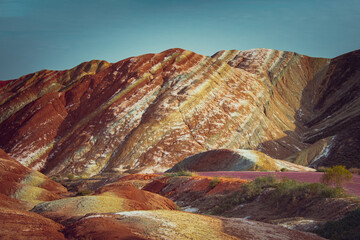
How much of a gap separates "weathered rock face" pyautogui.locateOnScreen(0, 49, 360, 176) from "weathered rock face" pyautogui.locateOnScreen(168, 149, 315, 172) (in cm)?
834

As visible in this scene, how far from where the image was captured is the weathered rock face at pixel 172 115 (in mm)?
50094

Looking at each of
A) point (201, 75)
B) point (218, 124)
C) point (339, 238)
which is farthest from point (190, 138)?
point (339, 238)

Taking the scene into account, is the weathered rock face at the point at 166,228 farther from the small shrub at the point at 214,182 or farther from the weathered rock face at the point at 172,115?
the weathered rock face at the point at 172,115

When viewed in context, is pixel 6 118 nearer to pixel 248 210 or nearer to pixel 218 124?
pixel 218 124

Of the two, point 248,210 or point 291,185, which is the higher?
point 291,185

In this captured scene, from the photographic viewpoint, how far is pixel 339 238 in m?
8.75

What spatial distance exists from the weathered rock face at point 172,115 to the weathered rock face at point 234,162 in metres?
8.34

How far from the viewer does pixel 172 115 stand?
53031 millimetres

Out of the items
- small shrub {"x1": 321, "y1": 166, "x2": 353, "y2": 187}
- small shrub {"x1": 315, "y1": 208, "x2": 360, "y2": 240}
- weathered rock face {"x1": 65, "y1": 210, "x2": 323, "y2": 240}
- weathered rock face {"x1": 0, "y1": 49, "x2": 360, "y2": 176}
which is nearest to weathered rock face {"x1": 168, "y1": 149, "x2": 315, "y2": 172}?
weathered rock face {"x1": 0, "y1": 49, "x2": 360, "y2": 176}

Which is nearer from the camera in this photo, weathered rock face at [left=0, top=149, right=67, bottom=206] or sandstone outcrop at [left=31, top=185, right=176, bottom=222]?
sandstone outcrop at [left=31, top=185, right=176, bottom=222]

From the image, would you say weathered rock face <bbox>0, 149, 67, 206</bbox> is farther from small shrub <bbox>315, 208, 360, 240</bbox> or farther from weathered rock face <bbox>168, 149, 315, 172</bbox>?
weathered rock face <bbox>168, 149, 315, 172</bbox>

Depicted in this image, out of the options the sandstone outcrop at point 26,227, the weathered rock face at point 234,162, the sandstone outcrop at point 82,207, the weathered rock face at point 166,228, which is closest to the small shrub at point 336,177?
the weathered rock face at point 166,228

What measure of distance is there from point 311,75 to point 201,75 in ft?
103

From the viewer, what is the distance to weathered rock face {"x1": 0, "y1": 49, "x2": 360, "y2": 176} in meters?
50.1
